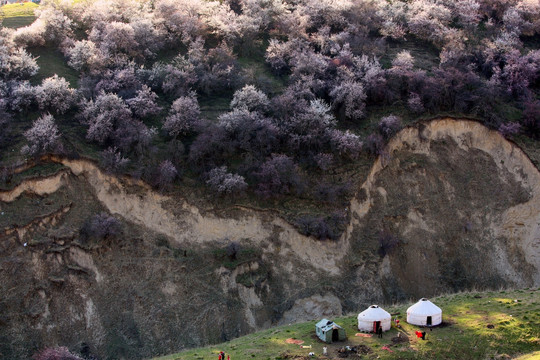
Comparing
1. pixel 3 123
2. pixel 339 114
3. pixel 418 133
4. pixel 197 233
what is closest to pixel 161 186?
pixel 197 233

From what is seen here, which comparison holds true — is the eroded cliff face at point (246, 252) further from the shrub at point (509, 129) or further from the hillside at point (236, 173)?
the shrub at point (509, 129)

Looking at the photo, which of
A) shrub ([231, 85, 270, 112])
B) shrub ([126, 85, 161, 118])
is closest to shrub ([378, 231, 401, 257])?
shrub ([231, 85, 270, 112])

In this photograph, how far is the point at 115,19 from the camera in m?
40.3

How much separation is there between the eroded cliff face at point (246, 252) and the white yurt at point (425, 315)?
220 inches

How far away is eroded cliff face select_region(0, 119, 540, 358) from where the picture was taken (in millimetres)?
26594

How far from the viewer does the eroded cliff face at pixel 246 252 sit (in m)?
26.6

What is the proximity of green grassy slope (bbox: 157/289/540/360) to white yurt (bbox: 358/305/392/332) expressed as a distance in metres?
0.40

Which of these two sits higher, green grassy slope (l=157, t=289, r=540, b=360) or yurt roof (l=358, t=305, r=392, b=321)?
yurt roof (l=358, t=305, r=392, b=321)

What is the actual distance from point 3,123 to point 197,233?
36.2 ft

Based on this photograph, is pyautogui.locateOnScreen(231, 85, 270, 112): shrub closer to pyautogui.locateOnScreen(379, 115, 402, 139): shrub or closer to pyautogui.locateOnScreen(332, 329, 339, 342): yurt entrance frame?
pyautogui.locateOnScreen(379, 115, 402, 139): shrub

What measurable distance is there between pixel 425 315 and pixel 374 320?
6.92ft

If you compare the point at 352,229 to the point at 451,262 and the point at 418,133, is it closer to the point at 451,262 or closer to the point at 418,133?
the point at 451,262

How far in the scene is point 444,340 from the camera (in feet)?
73.5

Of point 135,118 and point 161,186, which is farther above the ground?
point 135,118
